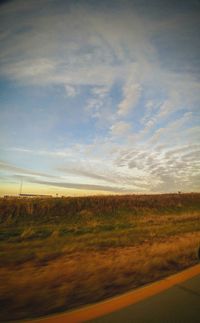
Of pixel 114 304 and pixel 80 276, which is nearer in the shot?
pixel 114 304

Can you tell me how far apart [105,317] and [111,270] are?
428cm

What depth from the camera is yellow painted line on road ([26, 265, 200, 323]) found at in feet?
14.8

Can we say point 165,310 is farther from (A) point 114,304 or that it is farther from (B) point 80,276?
(B) point 80,276

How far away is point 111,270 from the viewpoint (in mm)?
8703

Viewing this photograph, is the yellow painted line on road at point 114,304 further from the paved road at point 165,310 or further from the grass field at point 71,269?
the grass field at point 71,269

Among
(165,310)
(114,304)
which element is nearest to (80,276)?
(114,304)

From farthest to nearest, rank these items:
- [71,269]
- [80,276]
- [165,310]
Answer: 1. [71,269]
2. [80,276]
3. [165,310]

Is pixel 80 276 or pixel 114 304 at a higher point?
pixel 114 304

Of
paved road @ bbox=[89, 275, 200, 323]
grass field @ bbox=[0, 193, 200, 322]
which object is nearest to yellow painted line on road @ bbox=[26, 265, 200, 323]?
paved road @ bbox=[89, 275, 200, 323]

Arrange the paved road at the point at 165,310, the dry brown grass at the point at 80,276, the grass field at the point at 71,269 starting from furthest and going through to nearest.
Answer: the grass field at the point at 71,269 → the dry brown grass at the point at 80,276 → the paved road at the point at 165,310

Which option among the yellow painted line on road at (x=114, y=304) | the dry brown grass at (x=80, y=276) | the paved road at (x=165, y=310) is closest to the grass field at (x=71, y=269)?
the dry brown grass at (x=80, y=276)

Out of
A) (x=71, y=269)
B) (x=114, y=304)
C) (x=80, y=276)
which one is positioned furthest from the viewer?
(x=71, y=269)

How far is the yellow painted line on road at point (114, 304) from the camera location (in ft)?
14.8

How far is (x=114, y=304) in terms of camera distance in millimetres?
5121
